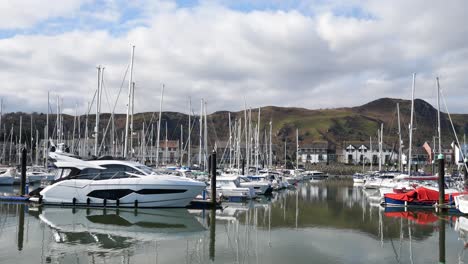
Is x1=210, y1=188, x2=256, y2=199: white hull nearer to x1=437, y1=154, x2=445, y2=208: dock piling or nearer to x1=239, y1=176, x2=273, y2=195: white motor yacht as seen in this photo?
x1=239, y1=176, x2=273, y2=195: white motor yacht

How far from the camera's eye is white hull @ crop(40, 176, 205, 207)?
31.8m

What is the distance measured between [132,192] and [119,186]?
1.02 m

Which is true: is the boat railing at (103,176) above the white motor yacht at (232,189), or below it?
above

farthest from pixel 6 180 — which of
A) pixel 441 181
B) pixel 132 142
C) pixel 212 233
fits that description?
pixel 441 181

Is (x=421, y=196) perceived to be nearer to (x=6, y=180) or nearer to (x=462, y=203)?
(x=462, y=203)

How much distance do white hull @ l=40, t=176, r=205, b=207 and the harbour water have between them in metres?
→ 0.76

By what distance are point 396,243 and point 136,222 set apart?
14.8m

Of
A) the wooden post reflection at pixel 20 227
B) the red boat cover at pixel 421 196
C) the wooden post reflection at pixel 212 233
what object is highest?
the red boat cover at pixel 421 196

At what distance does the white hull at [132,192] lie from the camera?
31766 millimetres

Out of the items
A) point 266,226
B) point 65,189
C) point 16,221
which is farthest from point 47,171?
point 266,226

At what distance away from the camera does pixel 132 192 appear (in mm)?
31922

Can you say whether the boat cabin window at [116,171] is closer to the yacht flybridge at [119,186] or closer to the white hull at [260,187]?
the yacht flybridge at [119,186]

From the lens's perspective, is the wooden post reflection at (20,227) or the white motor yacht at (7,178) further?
the white motor yacht at (7,178)

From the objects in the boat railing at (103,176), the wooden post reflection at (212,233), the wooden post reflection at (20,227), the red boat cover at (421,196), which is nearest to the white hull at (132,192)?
the boat railing at (103,176)
